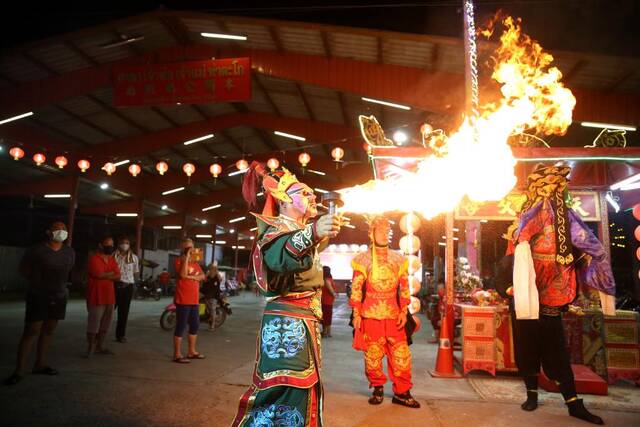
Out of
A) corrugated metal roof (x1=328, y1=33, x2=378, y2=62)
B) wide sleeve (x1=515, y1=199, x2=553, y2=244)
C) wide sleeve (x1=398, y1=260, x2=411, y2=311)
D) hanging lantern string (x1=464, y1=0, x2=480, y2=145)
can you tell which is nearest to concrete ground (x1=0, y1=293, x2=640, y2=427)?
wide sleeve (x1=398, y1=260, x2=411, y2=311)

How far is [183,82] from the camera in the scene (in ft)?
34.1

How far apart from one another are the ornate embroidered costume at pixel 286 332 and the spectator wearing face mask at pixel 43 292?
3.95m

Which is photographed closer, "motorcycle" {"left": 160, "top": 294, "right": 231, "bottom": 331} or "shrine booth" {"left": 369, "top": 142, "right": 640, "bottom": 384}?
"shrine booth" {"left": 369, "top": 142, "right": 640, "bottom": 384}

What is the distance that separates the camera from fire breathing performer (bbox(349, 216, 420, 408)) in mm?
4586

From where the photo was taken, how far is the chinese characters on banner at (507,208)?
705 centimetres

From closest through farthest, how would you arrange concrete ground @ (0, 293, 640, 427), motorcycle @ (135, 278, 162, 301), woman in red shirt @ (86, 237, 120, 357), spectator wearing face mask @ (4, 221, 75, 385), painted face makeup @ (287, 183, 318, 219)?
painted face makeup @ (287, 183, 318, 219) → concrete ground @ (0, 293, 640, 427) → spectator wearing face mask @ (4, 221, 75, 385) → woman in red shirt @ (86, 237, 120, 357) → motorcycle @ (135, 278, 162, 301)

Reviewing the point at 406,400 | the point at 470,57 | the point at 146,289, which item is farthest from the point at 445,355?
the point at 146,289

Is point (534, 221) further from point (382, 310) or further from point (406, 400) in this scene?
point (406, 400)

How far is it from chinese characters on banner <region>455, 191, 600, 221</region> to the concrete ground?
275 centimetres

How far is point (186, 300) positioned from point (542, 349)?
4979mm

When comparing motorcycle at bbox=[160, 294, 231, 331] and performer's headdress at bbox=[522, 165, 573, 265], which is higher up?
performer's headdress at bbox=[522, 165, 573, 265]

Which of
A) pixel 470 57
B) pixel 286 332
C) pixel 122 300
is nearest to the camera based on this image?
pixel 286 332

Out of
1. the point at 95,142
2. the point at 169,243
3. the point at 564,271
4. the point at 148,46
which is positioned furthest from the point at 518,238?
the point at 169,243

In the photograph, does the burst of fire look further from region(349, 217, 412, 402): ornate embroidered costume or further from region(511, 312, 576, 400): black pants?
region(511, 312, 576, 400): black pants
